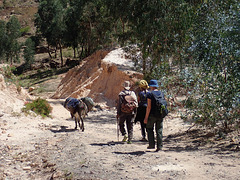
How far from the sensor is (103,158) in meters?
6.11

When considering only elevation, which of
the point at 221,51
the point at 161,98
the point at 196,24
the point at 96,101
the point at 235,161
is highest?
the point at 196,24

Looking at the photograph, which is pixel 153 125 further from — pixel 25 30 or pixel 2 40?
pixel 25 30

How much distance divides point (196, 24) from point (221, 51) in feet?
6.85

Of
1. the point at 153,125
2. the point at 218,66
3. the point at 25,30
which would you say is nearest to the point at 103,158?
the point at 153,125

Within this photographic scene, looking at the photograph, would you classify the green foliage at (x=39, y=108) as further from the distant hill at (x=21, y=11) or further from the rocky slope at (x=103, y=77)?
the distant hill at (x=21, y=11)

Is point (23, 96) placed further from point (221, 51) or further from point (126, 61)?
point (221, 51)

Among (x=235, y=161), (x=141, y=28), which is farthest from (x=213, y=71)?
(x=141, y=28)

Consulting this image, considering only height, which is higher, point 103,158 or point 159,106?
point 159,106

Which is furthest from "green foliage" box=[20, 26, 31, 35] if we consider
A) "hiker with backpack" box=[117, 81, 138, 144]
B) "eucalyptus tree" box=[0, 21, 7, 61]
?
"hiker with backpack" box=[117, 81, 138, 144]

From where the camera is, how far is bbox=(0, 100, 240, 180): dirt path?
5.19 meters

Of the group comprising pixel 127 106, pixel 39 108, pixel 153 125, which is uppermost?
pixel 127 106

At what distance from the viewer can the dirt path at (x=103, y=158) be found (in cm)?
519

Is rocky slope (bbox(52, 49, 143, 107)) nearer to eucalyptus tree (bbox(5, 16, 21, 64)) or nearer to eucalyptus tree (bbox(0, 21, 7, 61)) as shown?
eucalyptus tree (bbox(0, 21, 7, 61))

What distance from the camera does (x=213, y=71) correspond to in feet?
25.4
